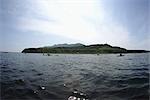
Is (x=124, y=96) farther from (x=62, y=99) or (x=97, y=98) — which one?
(x=62, y=99)

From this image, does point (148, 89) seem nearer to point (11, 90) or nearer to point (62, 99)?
point (62, 99)

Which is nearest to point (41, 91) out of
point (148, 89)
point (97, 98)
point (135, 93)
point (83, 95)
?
point (83, 95)

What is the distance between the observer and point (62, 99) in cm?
1169

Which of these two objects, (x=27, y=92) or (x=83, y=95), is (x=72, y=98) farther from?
(x=27, y=92)

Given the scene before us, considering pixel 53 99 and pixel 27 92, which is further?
pixel 27 92

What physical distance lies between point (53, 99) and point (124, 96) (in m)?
5.24

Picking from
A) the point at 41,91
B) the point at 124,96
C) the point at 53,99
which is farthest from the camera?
the point at 41,91

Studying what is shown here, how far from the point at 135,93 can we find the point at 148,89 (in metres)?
1.84

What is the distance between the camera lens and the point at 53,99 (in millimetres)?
11641

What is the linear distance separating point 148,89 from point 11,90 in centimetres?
1145

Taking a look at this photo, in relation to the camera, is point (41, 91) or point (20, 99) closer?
point (20, 99)

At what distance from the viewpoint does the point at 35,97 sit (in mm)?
12109

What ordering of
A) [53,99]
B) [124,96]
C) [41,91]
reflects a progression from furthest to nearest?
[41,91], [124,96], [53,99]

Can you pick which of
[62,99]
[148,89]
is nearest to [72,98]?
[62,99]
